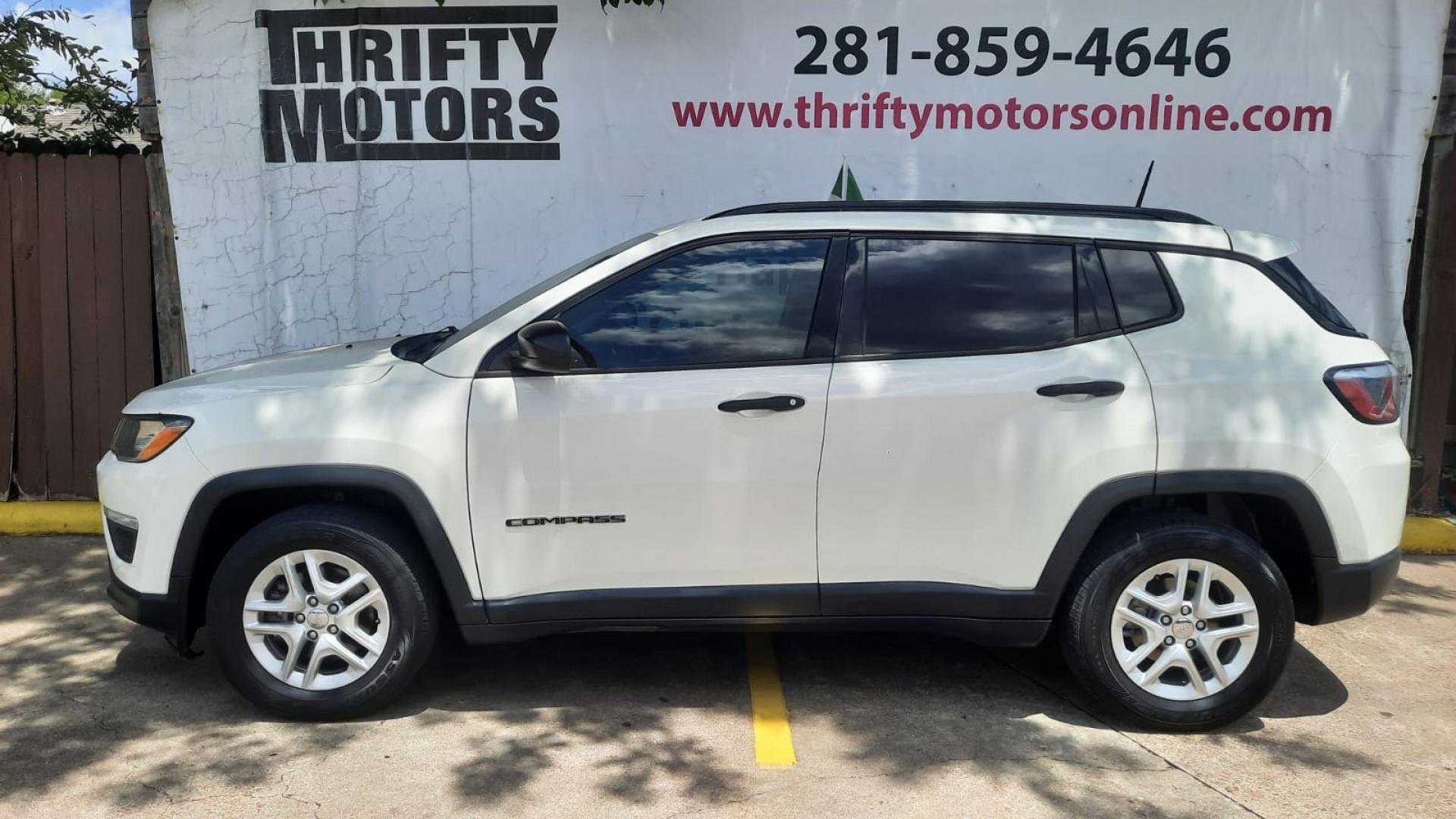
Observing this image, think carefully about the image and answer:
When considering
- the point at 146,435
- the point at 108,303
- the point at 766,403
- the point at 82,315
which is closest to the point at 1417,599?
the point at 766,403

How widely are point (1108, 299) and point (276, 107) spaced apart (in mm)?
4867

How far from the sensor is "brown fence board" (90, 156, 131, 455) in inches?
259

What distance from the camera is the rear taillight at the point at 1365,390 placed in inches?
151

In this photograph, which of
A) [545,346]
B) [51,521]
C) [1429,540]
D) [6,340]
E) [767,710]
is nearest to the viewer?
[545,346]

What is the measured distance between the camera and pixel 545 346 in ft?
12.4

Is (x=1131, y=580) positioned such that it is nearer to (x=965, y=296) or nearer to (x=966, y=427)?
(x=966, y=427)

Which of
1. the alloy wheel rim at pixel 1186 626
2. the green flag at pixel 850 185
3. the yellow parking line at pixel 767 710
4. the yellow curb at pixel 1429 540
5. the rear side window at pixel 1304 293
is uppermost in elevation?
the green flag at pixel 850 185

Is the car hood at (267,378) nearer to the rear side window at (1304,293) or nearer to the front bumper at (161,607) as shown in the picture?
the front bumper at (161,607)

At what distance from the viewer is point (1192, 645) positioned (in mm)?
3924

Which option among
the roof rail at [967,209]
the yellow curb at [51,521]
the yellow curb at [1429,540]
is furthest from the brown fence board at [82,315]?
the yellow curb at [1429,540]

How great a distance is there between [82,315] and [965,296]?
17.6 ft

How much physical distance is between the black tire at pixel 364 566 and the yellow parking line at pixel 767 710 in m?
1.20

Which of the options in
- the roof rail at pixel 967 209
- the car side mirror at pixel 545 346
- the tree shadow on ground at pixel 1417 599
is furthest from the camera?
the tree shadow on ground at pixel 1417 599

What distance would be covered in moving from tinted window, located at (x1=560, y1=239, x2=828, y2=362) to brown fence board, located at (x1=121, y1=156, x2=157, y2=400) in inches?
157
